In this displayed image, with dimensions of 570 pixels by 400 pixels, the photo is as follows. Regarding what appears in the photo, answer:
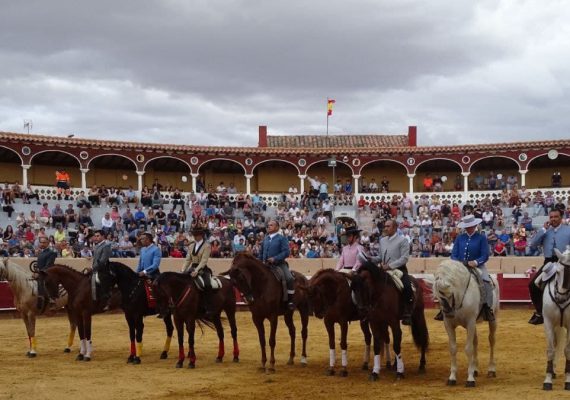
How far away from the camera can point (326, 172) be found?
115 ft

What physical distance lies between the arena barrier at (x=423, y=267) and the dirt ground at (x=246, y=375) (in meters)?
5.34

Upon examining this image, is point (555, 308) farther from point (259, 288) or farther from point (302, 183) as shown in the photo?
point (302, 183)

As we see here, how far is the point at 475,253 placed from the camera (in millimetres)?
9281

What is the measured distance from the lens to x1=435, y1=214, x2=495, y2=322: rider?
355 inches

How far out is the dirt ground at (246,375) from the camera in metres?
8.38

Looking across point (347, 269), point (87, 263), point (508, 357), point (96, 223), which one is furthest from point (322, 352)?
point (96, 223)

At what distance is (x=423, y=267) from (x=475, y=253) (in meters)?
13.1

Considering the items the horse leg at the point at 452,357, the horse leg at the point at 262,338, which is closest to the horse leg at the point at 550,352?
the horse leg at the point at 452,357

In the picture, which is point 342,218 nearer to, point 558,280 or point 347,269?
point 347,269

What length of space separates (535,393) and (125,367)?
5554mm

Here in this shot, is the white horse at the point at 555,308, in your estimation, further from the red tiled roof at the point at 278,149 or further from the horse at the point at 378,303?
the red tiled roof at the point at 278,149

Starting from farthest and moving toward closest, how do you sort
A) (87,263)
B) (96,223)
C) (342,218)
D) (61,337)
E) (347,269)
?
Answer: (342,218) < (96,223) < (87,263) < (61,337) < (347,269)

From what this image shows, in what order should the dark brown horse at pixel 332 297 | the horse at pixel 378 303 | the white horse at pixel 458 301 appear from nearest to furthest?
the white horse at pixel 458 301 < the horse at pixel 378 303 < the dark brown horse at pixel 332 297

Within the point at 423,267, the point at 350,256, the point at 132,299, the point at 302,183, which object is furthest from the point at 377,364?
the point at 302,183
